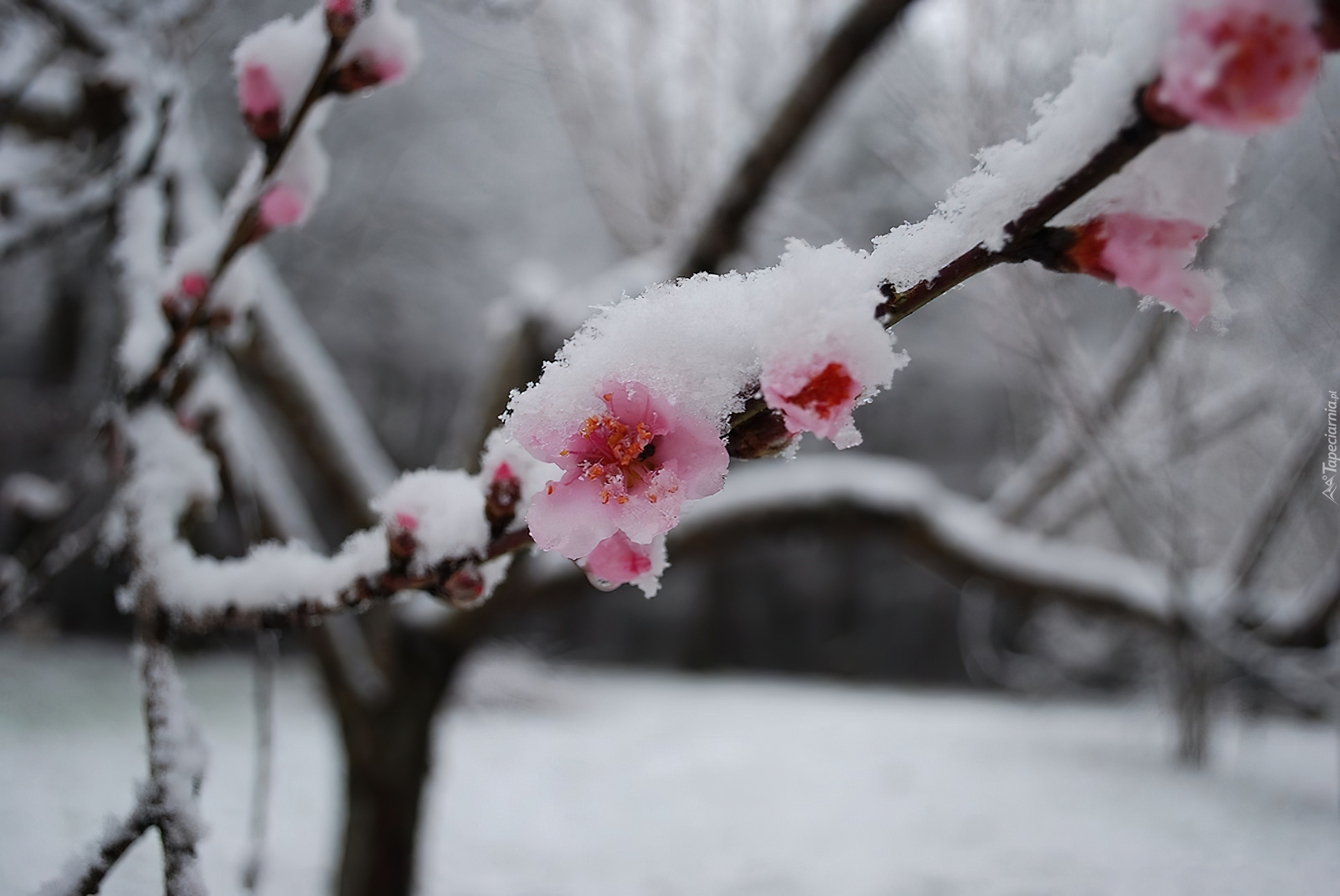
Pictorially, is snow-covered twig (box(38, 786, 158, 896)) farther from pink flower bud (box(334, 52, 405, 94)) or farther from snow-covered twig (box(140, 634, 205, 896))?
pink flower bud (box(334, 52, 405, 94))

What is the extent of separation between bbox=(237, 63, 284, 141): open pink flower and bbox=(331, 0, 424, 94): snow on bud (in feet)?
0.20

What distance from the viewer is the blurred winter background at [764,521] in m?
1.77

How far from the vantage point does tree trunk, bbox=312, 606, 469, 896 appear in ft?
6.29

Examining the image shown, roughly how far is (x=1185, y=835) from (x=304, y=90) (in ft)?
6.87

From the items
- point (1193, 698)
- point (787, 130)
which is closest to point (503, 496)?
point (787, 130)

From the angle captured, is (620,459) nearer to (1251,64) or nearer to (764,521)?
(1251,64)

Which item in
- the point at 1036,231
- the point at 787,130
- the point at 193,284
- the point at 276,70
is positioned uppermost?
the point at 787,130

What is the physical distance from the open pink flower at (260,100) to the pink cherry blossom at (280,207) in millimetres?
51

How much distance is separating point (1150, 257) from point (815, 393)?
19 centimetres

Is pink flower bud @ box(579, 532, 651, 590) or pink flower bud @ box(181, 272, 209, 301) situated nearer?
pink flower bud @ box(579, 532, 651, 590)

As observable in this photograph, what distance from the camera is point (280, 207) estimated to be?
0.78m

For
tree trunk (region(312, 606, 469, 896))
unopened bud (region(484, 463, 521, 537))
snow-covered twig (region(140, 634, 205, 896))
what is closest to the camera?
unopened bud (region(484, 463, 521, 537))

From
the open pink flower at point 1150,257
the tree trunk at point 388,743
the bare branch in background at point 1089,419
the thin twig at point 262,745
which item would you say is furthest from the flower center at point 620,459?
the bare branch in background at point 1089,419

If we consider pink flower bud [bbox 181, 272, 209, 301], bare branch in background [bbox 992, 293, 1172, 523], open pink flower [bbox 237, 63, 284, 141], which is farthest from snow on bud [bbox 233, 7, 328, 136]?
bare branch in background [bbox 992, 293, 1172, 523]
